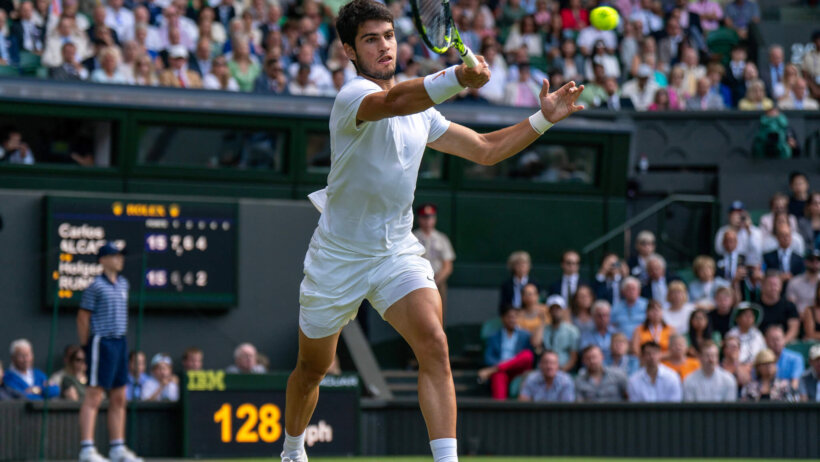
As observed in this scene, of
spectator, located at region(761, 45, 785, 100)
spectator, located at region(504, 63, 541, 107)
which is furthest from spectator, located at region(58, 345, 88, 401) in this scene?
spectator, located at region(761, 45, 785, 100)

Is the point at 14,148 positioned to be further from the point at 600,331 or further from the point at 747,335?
the point at 747,335

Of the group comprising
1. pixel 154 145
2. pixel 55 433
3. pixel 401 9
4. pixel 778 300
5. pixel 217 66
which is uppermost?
pixel 401 9

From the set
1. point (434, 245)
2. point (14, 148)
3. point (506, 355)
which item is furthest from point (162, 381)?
point (506, 355)

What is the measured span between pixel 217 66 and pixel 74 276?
409 centimetres

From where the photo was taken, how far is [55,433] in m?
10.8

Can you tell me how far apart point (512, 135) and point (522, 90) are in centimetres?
1117

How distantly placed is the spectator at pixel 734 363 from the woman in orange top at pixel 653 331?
0.69 meters

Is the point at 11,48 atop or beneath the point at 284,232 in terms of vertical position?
atop

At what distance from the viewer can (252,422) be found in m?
11.5

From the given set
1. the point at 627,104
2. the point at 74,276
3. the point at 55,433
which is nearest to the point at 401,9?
the point at 627,104

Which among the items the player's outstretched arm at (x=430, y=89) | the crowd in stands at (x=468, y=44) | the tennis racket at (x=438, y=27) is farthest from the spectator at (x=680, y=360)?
the player's outstretched arm at (x=430, y=89)

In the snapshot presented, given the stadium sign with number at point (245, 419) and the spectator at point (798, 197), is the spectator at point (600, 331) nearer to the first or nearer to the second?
the stadium sign with number at point (245, 419)

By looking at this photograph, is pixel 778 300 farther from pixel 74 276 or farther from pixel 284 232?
pixel 74 276

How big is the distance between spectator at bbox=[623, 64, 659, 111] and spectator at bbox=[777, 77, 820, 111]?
1.83 metres
